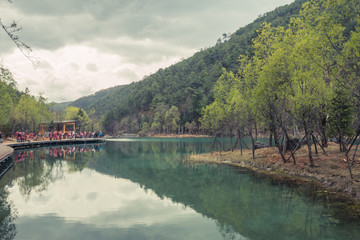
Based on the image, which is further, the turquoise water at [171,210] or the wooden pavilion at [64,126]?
the wooden pavilion at [64,126]

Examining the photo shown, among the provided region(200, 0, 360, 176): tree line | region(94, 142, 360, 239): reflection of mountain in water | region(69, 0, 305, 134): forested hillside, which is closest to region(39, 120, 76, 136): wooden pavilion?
region(69, 0, 305, 134): forested hillside

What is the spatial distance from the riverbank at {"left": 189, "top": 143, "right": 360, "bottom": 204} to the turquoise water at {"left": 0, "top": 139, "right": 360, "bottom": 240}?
1.69 m

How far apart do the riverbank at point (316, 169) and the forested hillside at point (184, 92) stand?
85555 millimetres

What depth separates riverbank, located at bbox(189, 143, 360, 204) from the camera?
16.1 m

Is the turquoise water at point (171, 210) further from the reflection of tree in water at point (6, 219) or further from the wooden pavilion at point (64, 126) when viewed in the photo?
the wooden pavilion at point (64, 126)

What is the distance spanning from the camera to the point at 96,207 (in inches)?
582

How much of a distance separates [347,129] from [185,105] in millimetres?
119244

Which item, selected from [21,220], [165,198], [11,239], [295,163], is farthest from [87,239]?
[295,163]

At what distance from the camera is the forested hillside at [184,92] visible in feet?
429

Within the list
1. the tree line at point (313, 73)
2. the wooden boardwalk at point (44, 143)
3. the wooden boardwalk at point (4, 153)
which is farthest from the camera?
the wooden boardwalk at point (44, 143)

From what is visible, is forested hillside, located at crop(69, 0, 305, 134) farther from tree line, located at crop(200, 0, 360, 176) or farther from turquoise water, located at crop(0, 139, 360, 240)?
turquoise water, located at crop(0, 139, 360, 240)

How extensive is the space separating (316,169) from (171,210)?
1347cm

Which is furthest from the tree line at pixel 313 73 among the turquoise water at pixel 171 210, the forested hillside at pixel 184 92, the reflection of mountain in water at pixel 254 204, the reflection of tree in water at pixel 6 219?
the forested hillside at pixel 184 92

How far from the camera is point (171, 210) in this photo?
46.2ft
